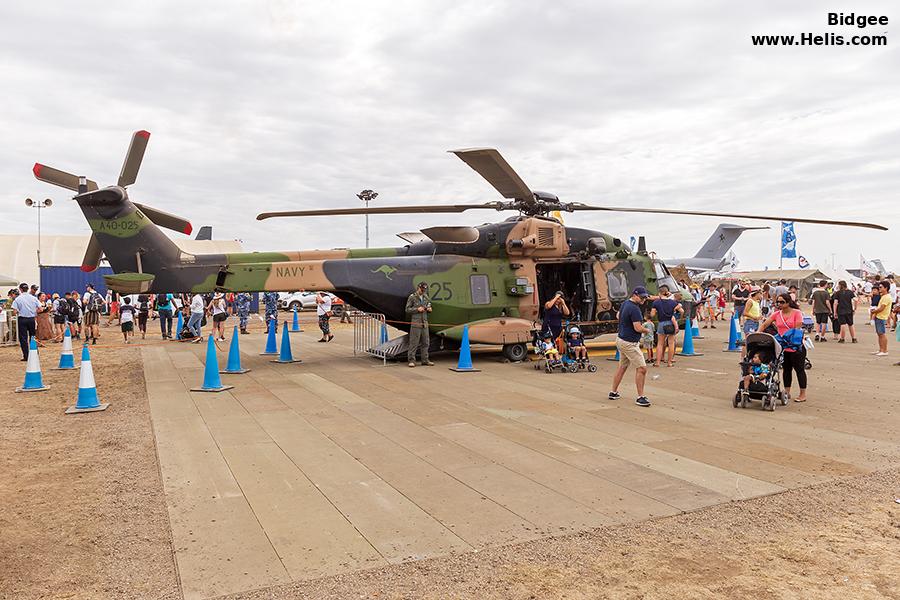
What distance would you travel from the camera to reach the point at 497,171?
1117 centimetres

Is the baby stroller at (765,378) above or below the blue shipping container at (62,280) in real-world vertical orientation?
below

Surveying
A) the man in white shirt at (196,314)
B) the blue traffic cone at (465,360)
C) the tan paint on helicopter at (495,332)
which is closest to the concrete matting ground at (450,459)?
the blue traffic cone at (465,360)

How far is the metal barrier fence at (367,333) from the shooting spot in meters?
14.8

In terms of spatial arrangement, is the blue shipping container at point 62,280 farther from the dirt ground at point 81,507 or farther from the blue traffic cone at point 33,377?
the dirt ground at point 81,507

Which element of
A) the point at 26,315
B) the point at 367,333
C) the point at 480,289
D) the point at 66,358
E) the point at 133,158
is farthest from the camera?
the point at 367,333

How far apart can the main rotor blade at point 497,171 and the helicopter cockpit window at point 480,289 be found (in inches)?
75.6

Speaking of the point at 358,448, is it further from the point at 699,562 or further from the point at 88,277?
the point at 88,277

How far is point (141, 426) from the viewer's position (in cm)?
766

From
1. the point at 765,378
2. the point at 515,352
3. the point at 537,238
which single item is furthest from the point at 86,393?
the point at 765,378

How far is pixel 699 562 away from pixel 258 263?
414 inches

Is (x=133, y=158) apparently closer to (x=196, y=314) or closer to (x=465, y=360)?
(x=465, y=360)

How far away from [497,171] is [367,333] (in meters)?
6.09

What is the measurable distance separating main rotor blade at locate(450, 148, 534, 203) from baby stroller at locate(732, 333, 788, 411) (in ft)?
16.0

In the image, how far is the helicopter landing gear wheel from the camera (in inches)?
531
